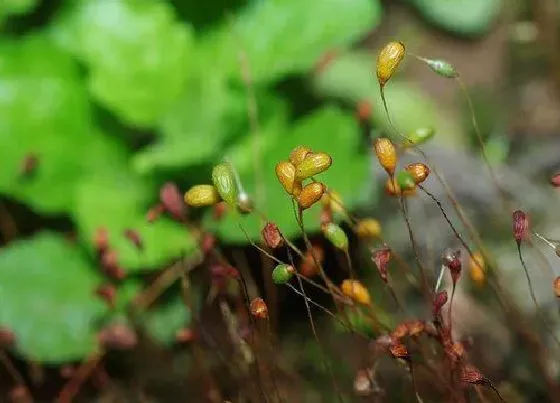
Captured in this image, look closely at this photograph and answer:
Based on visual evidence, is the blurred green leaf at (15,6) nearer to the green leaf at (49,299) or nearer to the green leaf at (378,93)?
the green leaf at (49,299)

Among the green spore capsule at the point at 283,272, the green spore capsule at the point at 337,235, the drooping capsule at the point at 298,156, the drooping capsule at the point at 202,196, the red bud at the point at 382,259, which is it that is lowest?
the red bud at the point at 382,259

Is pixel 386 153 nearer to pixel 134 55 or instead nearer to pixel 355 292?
pixel 355 292

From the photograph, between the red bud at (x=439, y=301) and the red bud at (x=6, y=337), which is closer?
the red bud at (x=439, y=301)

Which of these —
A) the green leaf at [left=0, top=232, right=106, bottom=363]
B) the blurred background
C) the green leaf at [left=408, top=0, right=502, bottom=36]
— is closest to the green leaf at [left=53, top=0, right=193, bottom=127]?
the blurred background

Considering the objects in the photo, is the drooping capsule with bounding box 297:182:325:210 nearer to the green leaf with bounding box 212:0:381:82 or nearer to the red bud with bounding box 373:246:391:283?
the red bud with bounding box 373:246:391:283

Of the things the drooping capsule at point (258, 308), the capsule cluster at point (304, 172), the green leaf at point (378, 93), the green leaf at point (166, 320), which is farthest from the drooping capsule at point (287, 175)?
the green leaf at point (378, 93)

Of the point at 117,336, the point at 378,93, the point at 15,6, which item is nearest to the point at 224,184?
the point at 117,336

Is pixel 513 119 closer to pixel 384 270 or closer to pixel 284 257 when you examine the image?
pixel 284 257
